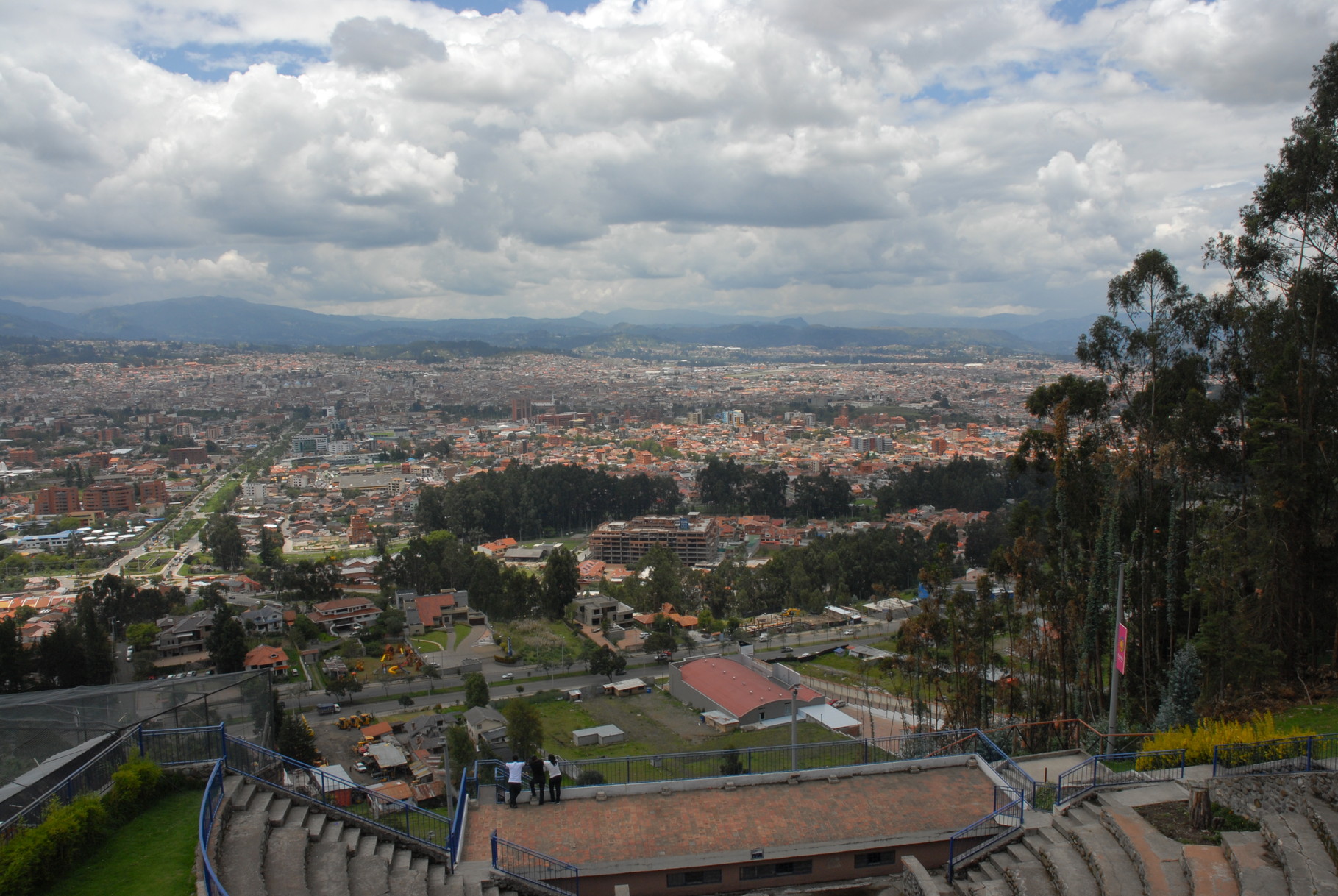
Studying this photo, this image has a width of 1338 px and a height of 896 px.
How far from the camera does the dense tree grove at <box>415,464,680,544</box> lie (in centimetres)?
3634

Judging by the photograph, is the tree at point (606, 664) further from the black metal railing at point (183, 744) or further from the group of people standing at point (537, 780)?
the black metal railing at point (183, 744)

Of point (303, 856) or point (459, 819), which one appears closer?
point (303, 856)

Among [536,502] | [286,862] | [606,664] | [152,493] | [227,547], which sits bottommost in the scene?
[606,664]

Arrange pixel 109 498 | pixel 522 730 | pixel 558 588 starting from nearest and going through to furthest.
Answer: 1. pixel 522 730
2. pixel 558 588
3. pixel 109 498

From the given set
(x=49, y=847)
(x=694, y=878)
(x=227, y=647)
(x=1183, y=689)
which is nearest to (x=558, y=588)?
(x=227, y=647)

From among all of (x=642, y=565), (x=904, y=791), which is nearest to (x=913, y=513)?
(x=642, y=565)

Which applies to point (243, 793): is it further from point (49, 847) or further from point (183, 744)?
point (49, 847)

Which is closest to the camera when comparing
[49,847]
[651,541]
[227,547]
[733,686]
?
[49,847]

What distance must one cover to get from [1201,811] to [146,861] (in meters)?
5.69

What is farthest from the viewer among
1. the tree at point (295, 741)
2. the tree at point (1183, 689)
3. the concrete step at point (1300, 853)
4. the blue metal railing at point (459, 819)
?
the tree at point (295, 741)

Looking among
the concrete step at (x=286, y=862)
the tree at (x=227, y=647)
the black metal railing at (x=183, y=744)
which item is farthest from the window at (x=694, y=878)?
the tree at (x=227, y=647)

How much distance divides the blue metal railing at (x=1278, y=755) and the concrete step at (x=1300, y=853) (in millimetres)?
624

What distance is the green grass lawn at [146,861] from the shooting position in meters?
4.02

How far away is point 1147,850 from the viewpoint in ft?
15.1
